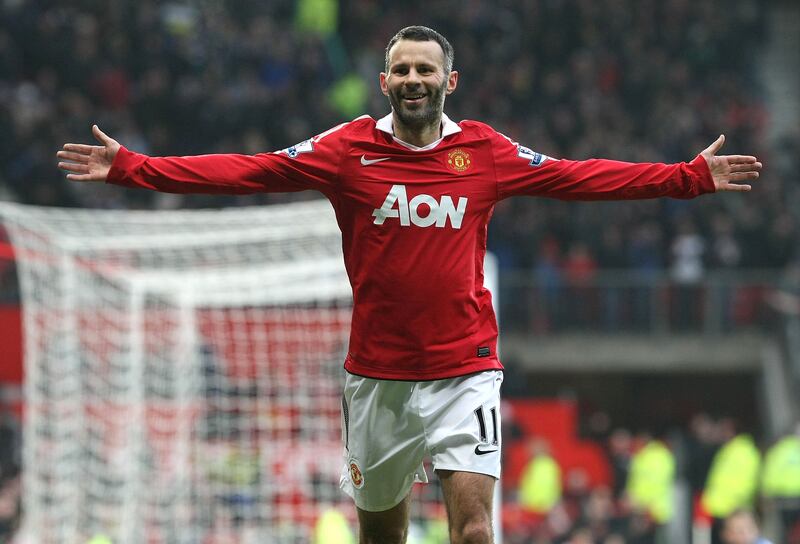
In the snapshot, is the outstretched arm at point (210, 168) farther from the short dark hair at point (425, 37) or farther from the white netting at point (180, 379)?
the white netting at point (180, 379)

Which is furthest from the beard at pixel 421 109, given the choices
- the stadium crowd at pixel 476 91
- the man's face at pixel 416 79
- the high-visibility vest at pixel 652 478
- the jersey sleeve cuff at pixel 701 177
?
the stadium crowd at pixel 476 91

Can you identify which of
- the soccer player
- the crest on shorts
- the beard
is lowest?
the crest on shorts

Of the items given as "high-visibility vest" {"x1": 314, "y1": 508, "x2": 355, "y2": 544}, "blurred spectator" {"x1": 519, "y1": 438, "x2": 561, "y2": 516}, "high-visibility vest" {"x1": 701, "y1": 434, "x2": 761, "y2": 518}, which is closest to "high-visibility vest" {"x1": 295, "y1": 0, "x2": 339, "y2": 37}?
"blurred spectator" {"x1": 519, "y1": 438, "x2": 561, "y2": 516}

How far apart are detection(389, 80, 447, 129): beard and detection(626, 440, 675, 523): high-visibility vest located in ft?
34.8

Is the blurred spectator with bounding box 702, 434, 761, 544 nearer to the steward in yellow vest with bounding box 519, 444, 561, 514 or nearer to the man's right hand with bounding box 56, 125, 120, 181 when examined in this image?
the steward in yellow vest with bounding box 519, 444, 561, 514

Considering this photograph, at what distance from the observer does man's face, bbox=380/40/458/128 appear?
505cm

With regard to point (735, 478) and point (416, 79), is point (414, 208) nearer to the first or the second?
point (416, 79)

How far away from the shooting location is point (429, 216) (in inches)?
200

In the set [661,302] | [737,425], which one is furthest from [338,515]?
[737,425]

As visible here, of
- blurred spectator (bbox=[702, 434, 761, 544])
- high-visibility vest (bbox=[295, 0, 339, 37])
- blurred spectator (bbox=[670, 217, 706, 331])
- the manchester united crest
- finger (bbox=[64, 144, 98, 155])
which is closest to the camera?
finger (bbox=[64, 144, 98, 155])

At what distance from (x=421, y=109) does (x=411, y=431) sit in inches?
48.0

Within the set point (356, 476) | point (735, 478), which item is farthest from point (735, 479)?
point (356, 476)

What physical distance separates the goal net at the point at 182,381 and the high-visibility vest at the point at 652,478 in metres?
4.42

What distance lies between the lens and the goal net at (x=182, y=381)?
1071cm
